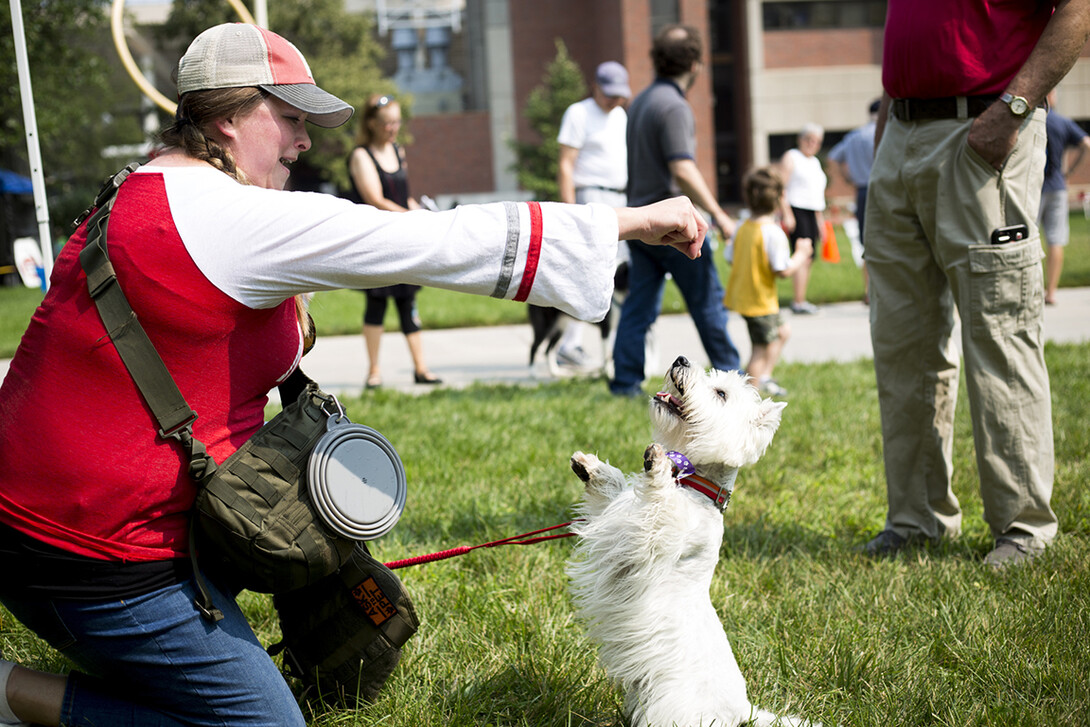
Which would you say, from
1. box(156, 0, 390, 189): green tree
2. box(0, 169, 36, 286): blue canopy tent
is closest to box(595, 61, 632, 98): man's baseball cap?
box(0, 169, 36, 286): blue canopy tent

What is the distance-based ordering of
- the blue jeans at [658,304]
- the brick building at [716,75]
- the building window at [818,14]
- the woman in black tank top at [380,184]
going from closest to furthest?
the blue jeans at [658,304]
the woman in black tank top at [380,184]
the brick building at [716,75]
the building window at [818,14]

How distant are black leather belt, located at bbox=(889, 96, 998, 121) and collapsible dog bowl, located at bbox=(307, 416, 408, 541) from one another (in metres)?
2.41

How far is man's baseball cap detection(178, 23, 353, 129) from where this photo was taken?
1896 mm

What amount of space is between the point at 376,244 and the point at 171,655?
1015 millimetres

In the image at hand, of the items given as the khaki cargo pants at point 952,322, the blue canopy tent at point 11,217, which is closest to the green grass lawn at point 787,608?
the khaki cargo pants at point 952,322

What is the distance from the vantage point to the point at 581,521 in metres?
2.51

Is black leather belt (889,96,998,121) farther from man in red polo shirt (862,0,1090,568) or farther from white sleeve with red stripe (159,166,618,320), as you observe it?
white sleeve with red stripe (159,166,618,320)

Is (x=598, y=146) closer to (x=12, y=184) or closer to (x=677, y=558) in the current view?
(x=677, y=558)

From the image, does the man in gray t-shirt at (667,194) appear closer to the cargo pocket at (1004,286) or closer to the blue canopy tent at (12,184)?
the cargo pocket at (1004,286)

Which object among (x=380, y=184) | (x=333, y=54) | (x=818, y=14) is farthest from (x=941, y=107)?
(x=333, y=54)

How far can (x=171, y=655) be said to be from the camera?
1.94 m

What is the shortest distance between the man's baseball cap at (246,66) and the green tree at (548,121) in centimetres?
4222

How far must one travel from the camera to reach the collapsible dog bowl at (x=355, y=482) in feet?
6.35

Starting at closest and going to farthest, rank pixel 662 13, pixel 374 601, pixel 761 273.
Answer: pixel 374 601, pixel 761 273, pixel 662 13
